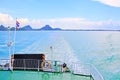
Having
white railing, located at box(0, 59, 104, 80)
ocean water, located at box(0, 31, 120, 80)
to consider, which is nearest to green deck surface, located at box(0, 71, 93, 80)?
white railing, located at box(0, 59, 104, 80)

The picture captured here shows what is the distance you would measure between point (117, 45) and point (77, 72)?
20.1 m

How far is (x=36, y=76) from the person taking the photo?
257 inches

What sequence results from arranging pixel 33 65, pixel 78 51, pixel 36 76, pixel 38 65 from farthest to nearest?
1. pixel 78 51
2. pixel 33 65
3. pixel 38 65
4. pixel 36 76

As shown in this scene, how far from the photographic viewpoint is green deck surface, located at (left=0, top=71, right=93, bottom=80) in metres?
6.34

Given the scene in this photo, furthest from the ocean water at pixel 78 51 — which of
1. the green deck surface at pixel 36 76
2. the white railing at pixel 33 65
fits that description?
the green deck surface at pixel 36 76

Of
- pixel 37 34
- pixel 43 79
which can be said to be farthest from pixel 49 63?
pixel 37 34

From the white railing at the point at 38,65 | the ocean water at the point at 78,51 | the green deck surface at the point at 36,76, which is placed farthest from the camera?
the ocean water at the point at 78,51

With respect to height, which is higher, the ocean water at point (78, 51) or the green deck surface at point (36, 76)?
Result: the green deck surface at point (36, 76)

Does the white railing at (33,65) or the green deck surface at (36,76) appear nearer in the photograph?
the green deck surface at (36,76)

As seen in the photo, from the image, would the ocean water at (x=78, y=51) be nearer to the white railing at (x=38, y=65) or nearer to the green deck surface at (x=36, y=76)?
the white railing at (x=38, y=65)

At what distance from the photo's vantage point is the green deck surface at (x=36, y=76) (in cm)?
634

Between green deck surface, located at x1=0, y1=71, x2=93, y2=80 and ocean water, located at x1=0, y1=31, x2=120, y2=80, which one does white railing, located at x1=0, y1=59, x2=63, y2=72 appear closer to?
green deck surface, located at x1=0, y1=71, x2=93, y2=80

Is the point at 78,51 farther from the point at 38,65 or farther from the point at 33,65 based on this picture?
the point at 38,65

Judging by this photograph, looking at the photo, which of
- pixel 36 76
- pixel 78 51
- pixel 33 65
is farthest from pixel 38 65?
pixel 78 51
